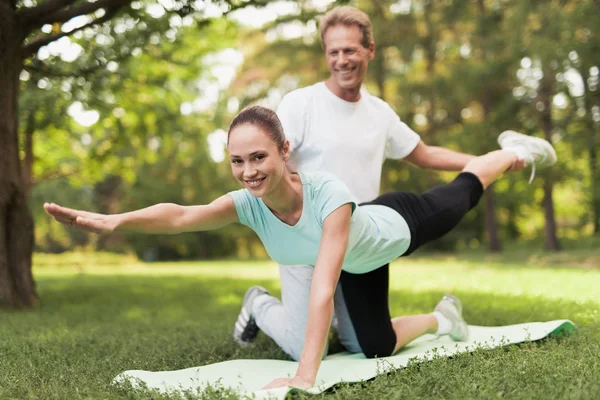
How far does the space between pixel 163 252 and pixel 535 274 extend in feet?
53.3

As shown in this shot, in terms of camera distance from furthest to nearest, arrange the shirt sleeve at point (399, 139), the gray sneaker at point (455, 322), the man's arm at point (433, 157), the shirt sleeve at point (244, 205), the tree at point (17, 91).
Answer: the tree at point (17, 91)
the man's arm at point (433, 157)
the shirt sleeve at point (399, 139)
the gray sneaker at point (455, 322)
the shirt sleeve at point (244, 205)

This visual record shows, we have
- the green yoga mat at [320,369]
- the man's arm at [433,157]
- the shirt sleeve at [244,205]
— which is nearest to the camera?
the green yoga mat at [320,369]

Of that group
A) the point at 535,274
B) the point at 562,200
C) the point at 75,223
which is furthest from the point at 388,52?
the point at 75,223

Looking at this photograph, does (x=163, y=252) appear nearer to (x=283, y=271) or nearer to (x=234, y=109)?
(x=234, y=109)

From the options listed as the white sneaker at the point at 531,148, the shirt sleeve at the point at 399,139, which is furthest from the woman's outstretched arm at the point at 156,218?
the white sneaker at the point at 531,148

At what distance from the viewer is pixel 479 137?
44.1ft

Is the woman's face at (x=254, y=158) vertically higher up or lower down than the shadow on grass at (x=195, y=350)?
higher up

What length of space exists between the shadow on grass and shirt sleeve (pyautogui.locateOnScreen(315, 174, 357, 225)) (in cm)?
81

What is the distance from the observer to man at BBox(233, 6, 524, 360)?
12.8 feet

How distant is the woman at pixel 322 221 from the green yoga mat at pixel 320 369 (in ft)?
0.45

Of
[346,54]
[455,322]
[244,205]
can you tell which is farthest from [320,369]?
[346,54]

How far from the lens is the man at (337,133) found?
3.90 m

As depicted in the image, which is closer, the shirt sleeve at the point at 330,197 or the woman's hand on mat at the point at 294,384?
the woman's hand on mat at the point at 294,384

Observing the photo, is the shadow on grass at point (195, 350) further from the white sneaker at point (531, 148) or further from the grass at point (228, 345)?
the white sneaker at point (531, 148)
